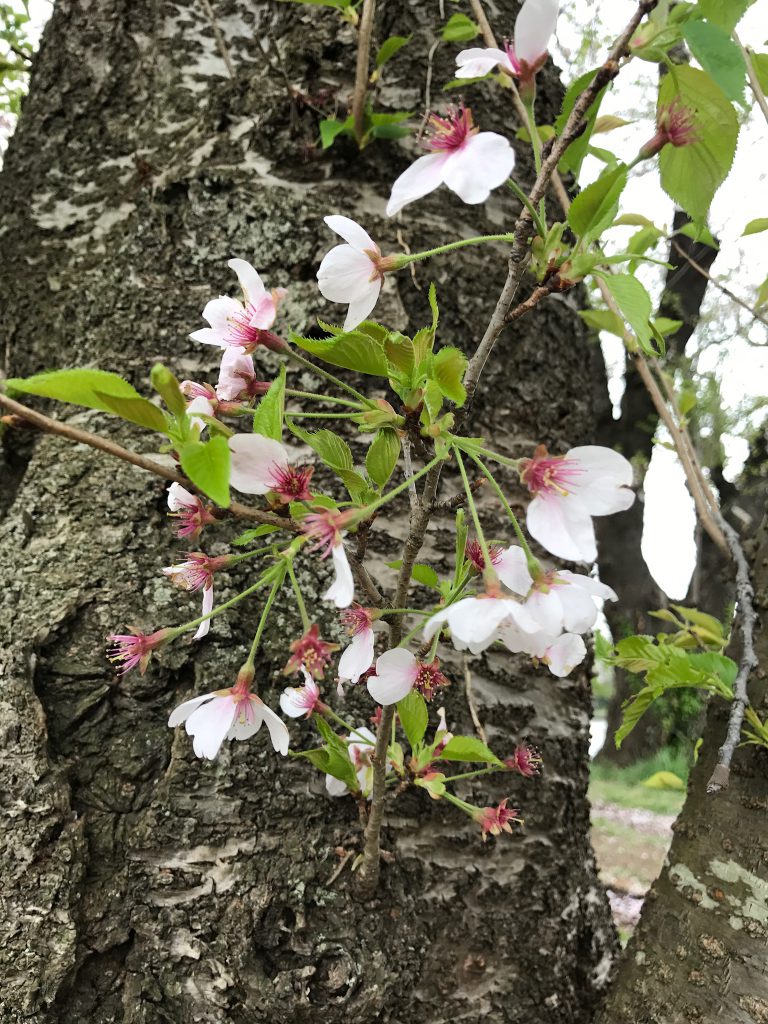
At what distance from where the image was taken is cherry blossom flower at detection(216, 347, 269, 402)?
52 centimetres

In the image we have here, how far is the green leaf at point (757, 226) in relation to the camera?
929mm

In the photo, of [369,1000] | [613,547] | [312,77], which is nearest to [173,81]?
[312,77]

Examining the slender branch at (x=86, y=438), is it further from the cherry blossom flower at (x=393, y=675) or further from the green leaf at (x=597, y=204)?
the green leaf at (x=597, y=204)

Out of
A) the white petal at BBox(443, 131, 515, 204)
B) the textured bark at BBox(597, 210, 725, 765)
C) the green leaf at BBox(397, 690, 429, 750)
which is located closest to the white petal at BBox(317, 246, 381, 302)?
the white petal at BBox(443, 131, 515, 204)

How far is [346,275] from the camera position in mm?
502

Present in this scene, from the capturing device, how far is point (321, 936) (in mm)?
721

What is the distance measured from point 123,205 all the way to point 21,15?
1131 millimetres

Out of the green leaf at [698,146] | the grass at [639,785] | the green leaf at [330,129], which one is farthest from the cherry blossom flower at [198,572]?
the grass at [639,785]

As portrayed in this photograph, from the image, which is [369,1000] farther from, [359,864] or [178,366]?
[178,366]

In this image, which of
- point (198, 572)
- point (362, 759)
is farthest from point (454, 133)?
point (362, 759)

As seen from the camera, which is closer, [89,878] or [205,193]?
[89,878]

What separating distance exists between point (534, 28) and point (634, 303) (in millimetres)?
189

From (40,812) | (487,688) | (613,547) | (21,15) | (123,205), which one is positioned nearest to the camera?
(40,812)

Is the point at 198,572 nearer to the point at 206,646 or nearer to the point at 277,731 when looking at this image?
the point at 277,731
